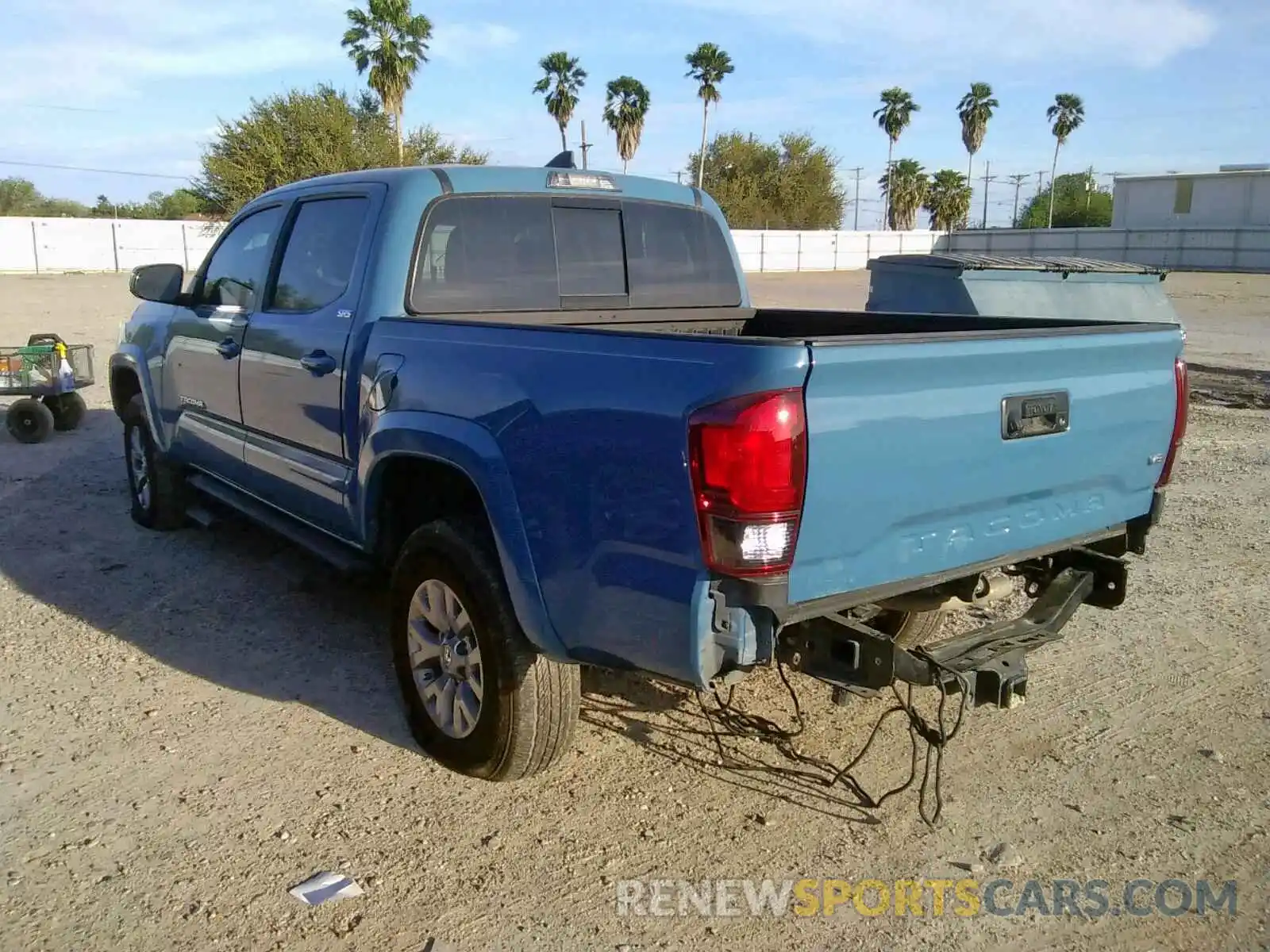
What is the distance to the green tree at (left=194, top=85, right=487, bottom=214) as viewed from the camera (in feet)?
133

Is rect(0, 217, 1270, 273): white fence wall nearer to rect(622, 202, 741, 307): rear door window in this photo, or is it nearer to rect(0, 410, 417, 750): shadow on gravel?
rect(0, 410, 417, 750): shadow on gravel

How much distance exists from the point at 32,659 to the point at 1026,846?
4.10m

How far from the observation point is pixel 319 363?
4250 mm

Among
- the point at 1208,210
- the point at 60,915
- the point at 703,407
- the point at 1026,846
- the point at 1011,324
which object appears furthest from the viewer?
the point at 1208,210

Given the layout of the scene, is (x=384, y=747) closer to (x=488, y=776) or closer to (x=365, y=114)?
(x=488, y=776)

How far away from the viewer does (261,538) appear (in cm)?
658

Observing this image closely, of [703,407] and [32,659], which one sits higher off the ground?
[703,407]

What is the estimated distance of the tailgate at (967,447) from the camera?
2.74 metres

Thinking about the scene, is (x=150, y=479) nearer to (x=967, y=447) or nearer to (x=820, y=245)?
(x=967, y=447)

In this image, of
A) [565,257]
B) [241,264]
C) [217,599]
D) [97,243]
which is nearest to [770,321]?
[565,257]

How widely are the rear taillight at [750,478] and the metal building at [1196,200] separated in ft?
197

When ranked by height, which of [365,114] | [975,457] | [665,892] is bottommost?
[665,892]

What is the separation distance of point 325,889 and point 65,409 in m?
8.40

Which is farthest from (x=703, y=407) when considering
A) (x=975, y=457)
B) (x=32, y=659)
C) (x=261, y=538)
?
(x=261, y=538)
